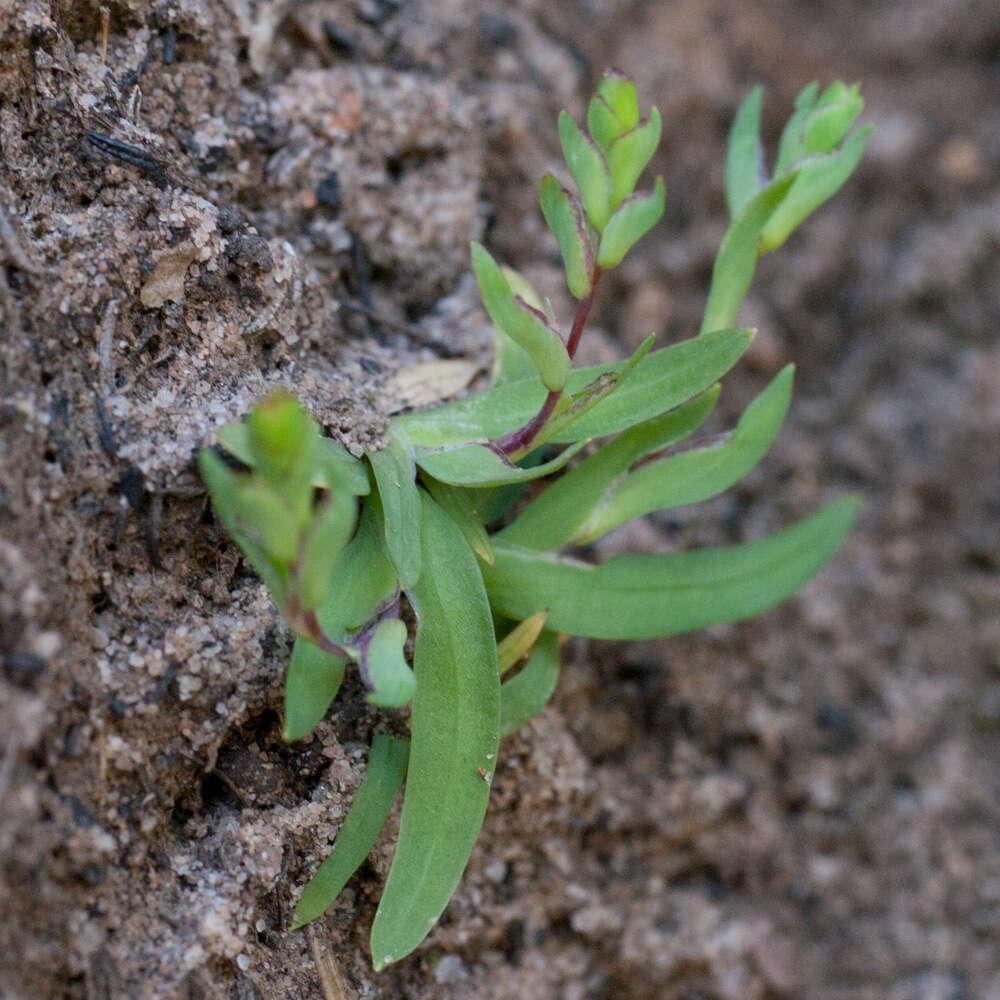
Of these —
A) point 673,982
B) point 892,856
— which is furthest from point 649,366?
point 892,856

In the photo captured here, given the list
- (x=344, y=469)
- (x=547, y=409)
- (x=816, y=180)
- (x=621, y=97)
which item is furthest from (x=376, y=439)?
(x=816, y=180)

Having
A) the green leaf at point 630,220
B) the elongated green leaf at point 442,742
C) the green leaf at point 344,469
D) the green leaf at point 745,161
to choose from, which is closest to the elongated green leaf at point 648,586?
the elongated green leaf at point 442,742

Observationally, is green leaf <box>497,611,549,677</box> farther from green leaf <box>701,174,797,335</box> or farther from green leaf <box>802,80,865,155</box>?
green leaf <box>802,80,865,155</box>

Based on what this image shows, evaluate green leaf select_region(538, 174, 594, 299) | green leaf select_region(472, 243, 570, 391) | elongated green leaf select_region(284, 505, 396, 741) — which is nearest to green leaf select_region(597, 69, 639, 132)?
green leaf select_region(538, 174, 594, 299)

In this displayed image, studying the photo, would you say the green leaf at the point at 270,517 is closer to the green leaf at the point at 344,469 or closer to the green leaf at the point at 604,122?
the green leaf at the point at 344,469

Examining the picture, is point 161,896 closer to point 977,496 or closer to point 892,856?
point 892,856

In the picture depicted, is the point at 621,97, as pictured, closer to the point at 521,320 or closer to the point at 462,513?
the point at 521,320
